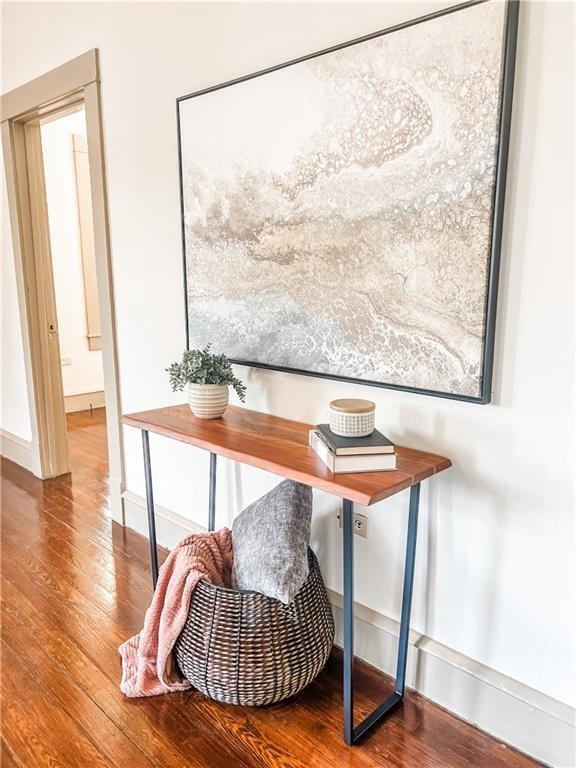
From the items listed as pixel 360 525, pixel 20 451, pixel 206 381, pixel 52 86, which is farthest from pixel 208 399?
pixel 20 451

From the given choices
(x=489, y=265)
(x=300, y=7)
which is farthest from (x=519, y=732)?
(x=300, y=7)

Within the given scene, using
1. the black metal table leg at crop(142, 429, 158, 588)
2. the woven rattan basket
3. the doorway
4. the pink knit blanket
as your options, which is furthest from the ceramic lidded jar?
the doorway

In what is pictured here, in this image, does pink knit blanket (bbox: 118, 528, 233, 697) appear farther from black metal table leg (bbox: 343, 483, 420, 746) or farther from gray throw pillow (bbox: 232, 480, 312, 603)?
black metal table leg (bbox: 343, 483, 420, 746)

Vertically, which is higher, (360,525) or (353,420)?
(353,420)

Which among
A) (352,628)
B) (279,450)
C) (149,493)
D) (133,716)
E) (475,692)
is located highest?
(279,450)

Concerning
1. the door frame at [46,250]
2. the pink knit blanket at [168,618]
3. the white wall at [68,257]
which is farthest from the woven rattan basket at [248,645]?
the white wall at [68,257]

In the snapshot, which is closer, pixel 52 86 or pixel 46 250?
pixel 52 86

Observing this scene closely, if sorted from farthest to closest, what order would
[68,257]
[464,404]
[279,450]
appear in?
[68,257] < [279,450] < [464,404]

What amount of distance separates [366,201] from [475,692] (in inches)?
56.6

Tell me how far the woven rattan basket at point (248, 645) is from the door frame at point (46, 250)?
1.40m

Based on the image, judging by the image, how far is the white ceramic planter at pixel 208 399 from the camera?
6.43 feet

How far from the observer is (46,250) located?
3.46m

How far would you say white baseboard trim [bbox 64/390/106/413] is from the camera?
5.29m

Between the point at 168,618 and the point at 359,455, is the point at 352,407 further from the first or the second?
the point at 168,618
